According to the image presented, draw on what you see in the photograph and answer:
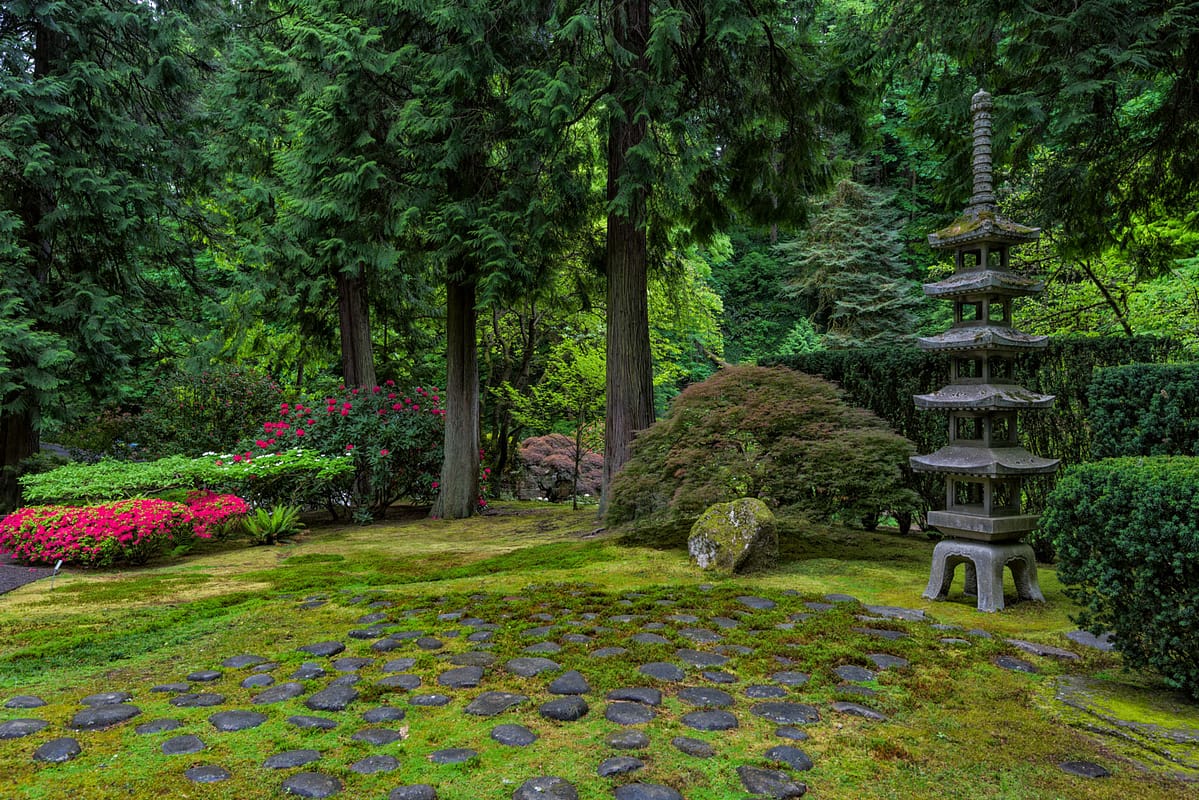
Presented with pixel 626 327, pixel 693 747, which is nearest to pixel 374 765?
pixel 693 747

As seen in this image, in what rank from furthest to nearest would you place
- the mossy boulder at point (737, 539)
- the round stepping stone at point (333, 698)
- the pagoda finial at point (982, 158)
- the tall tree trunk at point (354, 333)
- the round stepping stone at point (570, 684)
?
the tall tree trunk at point (354, 333), the mossy boulder at point (737, 539), the pagoda finial at point (982, 158), the round stepping stone at point (570, 684), the round stepping stone at point (333, 698)

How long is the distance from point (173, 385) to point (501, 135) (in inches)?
275

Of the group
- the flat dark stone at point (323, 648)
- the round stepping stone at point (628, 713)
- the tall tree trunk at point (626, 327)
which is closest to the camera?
the round stepping stone at point (628, 713)

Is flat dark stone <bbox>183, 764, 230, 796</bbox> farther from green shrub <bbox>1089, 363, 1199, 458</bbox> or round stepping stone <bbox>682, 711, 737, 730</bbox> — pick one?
green shrub <bbox>1089, 363, 1199, 458</bbox>

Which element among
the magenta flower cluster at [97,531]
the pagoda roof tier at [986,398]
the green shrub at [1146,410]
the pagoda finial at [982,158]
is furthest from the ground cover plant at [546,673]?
the pagoda finial at [982,158]

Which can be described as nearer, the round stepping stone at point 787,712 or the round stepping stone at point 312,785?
the round stepping stone at point 312,785

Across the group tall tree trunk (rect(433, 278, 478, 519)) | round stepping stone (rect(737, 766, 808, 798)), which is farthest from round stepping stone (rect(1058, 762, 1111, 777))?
tall tree trunk (rect(433, 278, 478, 519))

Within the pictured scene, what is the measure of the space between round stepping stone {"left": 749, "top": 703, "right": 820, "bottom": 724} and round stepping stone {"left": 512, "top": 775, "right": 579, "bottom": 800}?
0.94 metres

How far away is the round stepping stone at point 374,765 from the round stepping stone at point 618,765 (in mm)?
692

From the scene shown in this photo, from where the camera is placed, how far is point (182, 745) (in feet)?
7.80

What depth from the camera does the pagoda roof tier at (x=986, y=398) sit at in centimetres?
426

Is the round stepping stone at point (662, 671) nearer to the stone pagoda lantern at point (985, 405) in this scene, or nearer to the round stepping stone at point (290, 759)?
the round stepping stone at point (290, 759)

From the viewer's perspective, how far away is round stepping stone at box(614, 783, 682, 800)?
2049mm

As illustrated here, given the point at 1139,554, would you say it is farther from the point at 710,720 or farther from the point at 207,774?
the point at 207,774
